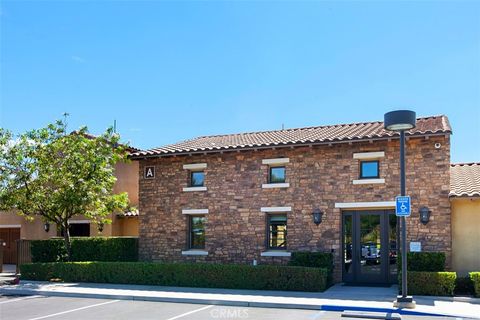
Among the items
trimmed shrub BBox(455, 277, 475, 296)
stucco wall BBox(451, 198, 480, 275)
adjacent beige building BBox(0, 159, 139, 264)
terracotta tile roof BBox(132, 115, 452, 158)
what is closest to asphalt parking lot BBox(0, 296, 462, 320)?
trimmed shrub BBox(455, 277, 475, 296)

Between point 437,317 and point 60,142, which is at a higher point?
point 60,142

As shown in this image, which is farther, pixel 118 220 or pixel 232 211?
pixel 118 220

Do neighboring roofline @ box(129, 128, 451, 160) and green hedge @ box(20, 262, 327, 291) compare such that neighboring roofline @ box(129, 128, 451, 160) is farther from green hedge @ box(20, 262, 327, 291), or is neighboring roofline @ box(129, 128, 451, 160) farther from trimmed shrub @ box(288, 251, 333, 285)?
green hedge @ box(20, 262, 327, 291)

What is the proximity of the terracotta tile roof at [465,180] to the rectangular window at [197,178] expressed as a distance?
29.0 feet

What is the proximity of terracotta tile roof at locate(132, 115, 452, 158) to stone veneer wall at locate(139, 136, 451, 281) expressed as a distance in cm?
43

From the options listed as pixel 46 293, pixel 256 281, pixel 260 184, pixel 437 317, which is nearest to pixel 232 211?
pixel 260 184

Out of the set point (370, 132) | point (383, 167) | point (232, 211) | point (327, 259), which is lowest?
point (327, 259)

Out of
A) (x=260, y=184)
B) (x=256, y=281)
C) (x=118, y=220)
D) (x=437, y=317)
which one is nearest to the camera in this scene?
(x=437, y=317)

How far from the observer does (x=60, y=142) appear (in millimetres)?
19219

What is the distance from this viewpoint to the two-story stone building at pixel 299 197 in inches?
Answer: 643

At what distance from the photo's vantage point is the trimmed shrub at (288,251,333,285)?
1633 centimetres

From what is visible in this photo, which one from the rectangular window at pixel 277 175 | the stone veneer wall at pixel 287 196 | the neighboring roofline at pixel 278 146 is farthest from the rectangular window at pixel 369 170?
the rectangular window at pixel 277 175

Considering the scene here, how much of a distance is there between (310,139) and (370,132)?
6.62 ft

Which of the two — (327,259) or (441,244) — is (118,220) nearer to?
(327,259)
